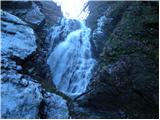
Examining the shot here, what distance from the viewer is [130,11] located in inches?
515

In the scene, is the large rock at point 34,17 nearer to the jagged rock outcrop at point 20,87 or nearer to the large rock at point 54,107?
the jagged rock outcrop at point 20,87

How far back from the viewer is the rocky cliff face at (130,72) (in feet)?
34.8

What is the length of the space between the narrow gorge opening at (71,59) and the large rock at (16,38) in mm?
1620

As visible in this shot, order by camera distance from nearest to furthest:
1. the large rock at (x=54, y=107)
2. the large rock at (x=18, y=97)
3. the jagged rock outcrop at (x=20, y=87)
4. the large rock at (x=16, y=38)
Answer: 1. the large rock at (x=18, y=97)
2. the jagged rock outcrop at (x=20, y=87)
3. the large rock at (x=54, y=107)
4. the large rock at (x=16, y=38)

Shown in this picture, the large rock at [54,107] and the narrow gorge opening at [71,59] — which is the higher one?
the narrow gorge opening at [71,59]

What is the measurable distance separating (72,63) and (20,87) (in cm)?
402

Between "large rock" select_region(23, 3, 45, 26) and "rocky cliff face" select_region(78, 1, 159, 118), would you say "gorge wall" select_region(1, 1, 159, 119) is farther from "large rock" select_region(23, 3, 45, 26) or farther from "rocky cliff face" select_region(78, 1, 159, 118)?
"large rock" select_region(23, 3, 45, 26)

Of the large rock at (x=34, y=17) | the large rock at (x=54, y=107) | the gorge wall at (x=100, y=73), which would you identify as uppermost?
the large rock at (x=34, y=17)

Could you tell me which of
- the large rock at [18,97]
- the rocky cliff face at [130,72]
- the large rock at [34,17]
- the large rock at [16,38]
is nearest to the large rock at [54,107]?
the large rock at [18,97]

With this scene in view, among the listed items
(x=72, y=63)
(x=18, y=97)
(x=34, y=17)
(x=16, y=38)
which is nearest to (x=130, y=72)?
(x=72, y=63)

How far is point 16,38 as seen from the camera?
12.5 meters

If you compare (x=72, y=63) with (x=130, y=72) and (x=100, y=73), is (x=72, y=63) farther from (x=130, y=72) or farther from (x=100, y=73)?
(x=130, y=72)

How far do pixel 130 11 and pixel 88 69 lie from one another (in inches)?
131

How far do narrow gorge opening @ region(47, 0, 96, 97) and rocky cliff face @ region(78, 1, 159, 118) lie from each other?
3.26 feet
